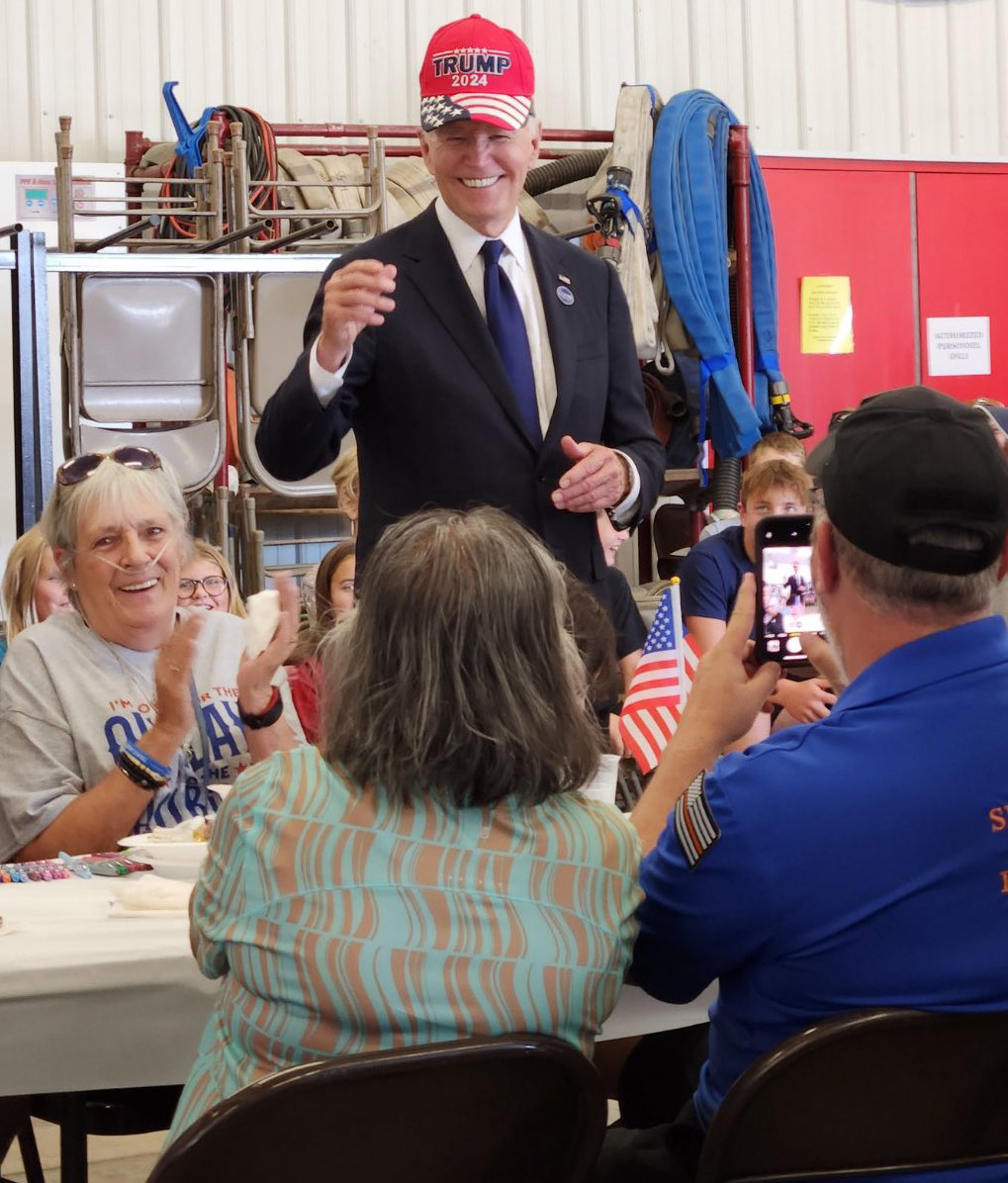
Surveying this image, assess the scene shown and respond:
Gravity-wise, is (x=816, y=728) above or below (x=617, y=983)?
above

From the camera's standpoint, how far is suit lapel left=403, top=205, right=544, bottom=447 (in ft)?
8.10

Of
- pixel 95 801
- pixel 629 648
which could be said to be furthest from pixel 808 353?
pixel 95 801

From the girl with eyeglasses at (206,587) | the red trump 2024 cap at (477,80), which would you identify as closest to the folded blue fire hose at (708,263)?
the girl with eyeglasses at (206,587)

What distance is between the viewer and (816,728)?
1341 millimetres

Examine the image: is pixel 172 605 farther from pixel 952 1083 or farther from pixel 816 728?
pixel 952 1083

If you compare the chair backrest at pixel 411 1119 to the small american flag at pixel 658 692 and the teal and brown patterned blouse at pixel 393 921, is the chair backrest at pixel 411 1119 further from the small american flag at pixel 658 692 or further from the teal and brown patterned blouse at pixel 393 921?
the small american flag at pixel 658 692

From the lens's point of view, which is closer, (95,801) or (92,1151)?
(95,801)

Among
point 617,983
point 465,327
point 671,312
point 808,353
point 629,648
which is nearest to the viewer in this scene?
point 617,983

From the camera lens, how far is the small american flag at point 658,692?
7.95 ft

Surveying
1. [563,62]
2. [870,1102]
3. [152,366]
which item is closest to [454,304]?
[870,1102]

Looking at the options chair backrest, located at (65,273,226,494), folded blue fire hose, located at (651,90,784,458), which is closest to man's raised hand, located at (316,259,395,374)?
chair backrest, located at (65,273,226,494)

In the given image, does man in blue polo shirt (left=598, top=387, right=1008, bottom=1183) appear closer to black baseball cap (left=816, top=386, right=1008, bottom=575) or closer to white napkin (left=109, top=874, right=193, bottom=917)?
black baseball cap (left=816, top=386, right=1008, bottom=575)

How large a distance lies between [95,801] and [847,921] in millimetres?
1286

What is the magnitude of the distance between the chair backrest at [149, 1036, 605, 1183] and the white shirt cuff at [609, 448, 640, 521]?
134 cm
